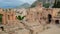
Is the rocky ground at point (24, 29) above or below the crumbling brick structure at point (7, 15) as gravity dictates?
below

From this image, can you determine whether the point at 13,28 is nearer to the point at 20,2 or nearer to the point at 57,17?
the point at 20,2

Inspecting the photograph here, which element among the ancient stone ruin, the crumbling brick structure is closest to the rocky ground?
the ancient stone ruin

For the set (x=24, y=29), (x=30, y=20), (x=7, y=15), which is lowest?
(x=24, y=29)

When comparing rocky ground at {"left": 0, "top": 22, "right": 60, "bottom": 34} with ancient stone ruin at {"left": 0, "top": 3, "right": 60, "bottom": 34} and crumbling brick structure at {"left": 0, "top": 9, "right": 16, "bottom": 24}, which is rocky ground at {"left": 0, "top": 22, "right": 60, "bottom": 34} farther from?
crumbling brick structure at {"left": 0, "top": 9, "right": 16, "bottom": 24}

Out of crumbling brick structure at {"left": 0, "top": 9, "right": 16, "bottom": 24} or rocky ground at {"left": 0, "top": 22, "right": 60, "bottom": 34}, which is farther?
crumbling brick structure at {"left": 0, "top": 9, "right": 16, "bottom": 24}

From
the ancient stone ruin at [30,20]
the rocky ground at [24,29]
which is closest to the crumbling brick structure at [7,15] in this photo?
the ancient stone ruin at [30,20]

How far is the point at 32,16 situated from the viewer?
5617 mm

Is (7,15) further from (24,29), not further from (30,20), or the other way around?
(24,29)

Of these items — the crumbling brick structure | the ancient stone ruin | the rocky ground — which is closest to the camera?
the rocky ground

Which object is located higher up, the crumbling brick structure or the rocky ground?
the crumbling brick structure

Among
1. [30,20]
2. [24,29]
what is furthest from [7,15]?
[24,29]

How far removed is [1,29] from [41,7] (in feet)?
7.47

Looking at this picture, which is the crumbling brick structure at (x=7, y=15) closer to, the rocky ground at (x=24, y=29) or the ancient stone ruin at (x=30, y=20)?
the ancient stone ruin at (x=30, y=20)

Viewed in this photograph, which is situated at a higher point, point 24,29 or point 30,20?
point 30,20
